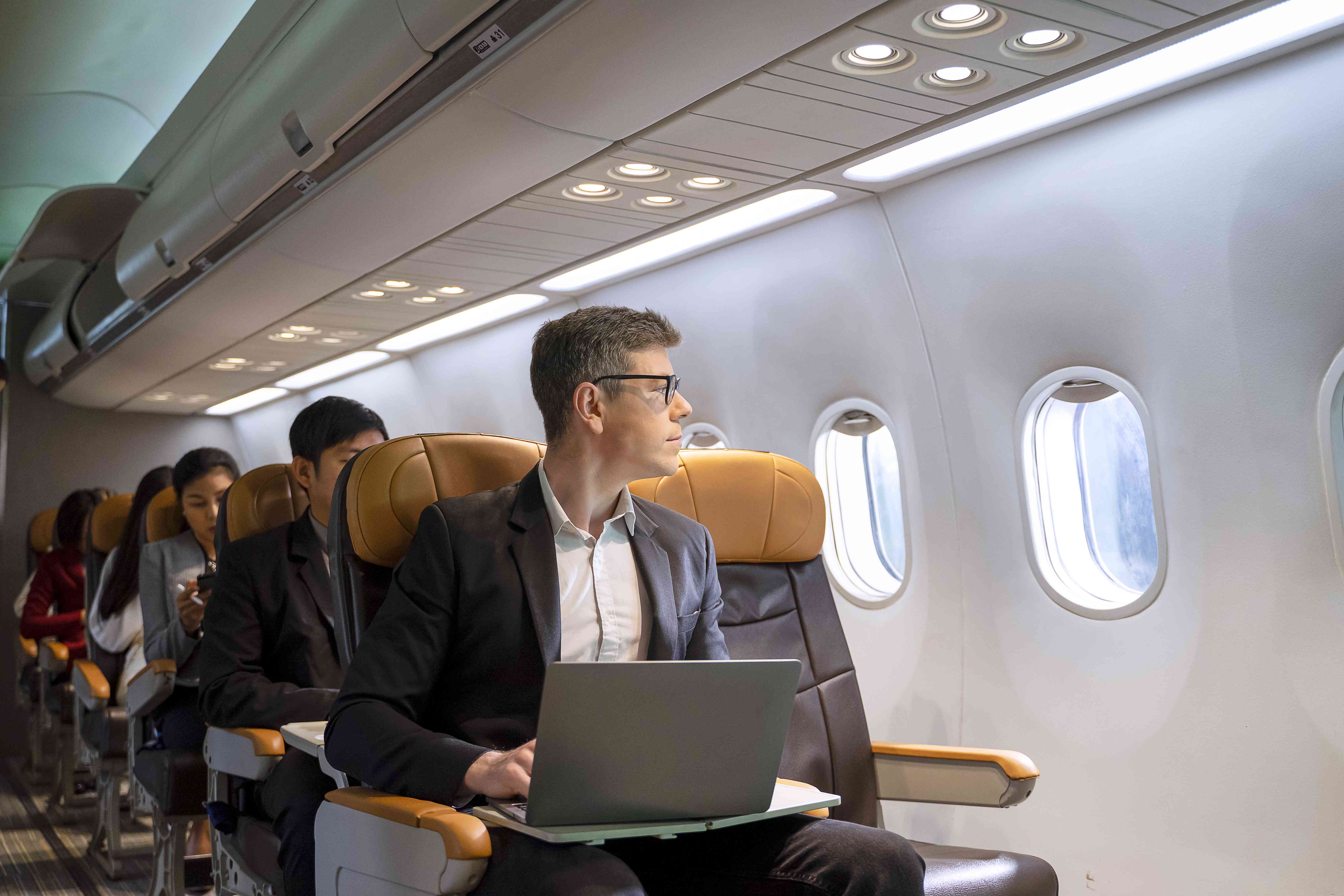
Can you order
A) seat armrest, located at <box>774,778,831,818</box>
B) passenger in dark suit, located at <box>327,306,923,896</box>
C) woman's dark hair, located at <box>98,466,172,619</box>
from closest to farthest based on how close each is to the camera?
passenger in dark suit, located at <box>327,306,923,896</box>
seat armrest, located at <box>774,778,831,818</box>
woman's dark hair, located at <box>98,466,172,619</box>

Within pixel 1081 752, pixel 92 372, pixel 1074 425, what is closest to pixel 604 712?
pixel 1081 752

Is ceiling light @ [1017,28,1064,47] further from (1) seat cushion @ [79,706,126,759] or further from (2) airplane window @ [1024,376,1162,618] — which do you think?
(1) seat cushion @ [79,706,126,759]

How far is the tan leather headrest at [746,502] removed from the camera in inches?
112

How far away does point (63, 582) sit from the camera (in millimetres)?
7434

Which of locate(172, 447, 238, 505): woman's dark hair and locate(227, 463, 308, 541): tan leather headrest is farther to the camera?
locate(172, 447, 238, 505): woman's dark hair

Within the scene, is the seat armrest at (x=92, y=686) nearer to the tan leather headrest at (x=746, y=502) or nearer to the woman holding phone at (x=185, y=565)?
the woman holding phone at (x=185, y=565)

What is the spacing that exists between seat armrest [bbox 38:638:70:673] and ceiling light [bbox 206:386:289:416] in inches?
165

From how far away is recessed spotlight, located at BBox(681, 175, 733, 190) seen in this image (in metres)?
4.10

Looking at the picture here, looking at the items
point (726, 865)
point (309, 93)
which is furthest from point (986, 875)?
point (309, 93)

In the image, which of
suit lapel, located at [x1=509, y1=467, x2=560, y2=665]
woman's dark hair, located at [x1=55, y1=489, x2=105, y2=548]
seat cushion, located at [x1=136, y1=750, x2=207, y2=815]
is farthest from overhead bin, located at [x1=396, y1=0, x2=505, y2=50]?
woman's dark hair, located at [x1=55, y1=489, x2=105, y2=548]

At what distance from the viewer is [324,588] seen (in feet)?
10.6

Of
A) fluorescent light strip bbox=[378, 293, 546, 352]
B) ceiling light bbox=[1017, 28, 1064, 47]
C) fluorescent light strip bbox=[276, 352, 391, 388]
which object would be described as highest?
fluorescent light strip bbox=[276, 352, 391, 388]

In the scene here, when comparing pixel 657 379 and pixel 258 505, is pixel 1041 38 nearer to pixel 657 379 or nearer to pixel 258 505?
pixel 657 379

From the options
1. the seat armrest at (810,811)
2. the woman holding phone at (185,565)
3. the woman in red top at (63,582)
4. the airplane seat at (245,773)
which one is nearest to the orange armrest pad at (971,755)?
the seat armrest at (810,811)
